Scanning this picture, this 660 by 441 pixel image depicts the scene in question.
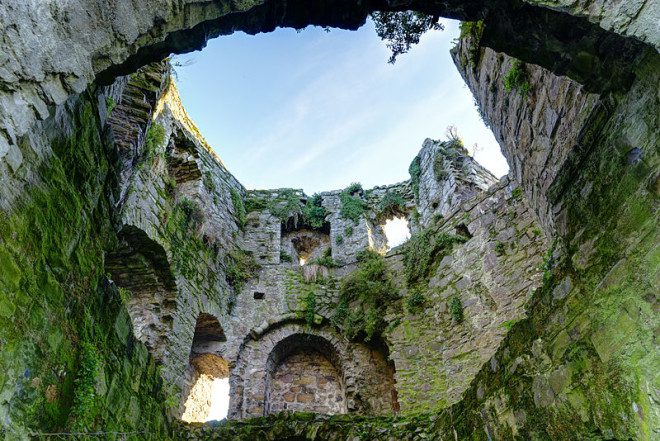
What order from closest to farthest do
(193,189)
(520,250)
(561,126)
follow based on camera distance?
(561,126) → (520,250) → (193,189)

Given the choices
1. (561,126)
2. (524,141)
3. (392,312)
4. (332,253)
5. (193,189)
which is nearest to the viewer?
(561,126)

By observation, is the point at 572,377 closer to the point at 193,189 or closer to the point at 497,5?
the point at 497,5

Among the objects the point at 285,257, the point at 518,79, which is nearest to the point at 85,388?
the point at 518,79

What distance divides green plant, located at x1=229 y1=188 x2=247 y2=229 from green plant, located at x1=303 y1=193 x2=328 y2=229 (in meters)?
1.95

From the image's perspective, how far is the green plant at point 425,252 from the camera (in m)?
9.50

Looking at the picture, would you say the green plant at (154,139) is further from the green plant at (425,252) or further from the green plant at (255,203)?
the green plant at (425,252)

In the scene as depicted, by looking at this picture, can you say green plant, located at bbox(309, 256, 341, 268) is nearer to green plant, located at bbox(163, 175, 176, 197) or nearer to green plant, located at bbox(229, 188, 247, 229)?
green plant, located at bbox(229, 188, 247, 229)

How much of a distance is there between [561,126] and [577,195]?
795 millimetres

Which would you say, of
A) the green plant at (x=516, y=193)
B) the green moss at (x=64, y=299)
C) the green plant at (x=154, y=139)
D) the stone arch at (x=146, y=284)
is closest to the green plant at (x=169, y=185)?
the green plant at (x=154, y=139)

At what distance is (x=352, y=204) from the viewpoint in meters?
15.2

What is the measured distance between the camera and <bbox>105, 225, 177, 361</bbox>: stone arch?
8.21m

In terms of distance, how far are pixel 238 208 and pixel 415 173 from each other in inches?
221

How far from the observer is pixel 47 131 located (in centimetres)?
289

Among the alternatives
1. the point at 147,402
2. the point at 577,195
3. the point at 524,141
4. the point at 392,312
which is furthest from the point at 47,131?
the point at 392,312
